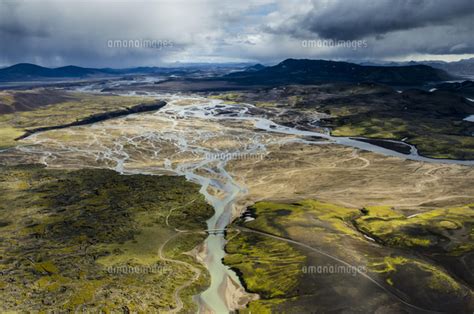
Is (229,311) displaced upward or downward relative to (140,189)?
downward

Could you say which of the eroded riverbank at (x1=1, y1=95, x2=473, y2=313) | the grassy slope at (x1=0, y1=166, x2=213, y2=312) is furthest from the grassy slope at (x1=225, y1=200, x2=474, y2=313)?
the grassy slope at (x1=0, y1=166, x2=213, y2=312)

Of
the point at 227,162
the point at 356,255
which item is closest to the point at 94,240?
the point at 356,255

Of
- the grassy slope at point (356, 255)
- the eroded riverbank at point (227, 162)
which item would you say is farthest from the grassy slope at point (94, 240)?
the grassy slope at point (356, 255)

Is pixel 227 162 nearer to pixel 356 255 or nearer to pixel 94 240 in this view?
pixel 94 240

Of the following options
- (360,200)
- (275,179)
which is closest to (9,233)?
(275,179)

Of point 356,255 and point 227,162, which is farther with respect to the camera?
point 227,162

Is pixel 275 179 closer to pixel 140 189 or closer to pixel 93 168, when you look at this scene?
pixel 140 189

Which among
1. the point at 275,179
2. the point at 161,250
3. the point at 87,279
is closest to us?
the point at 87,279
